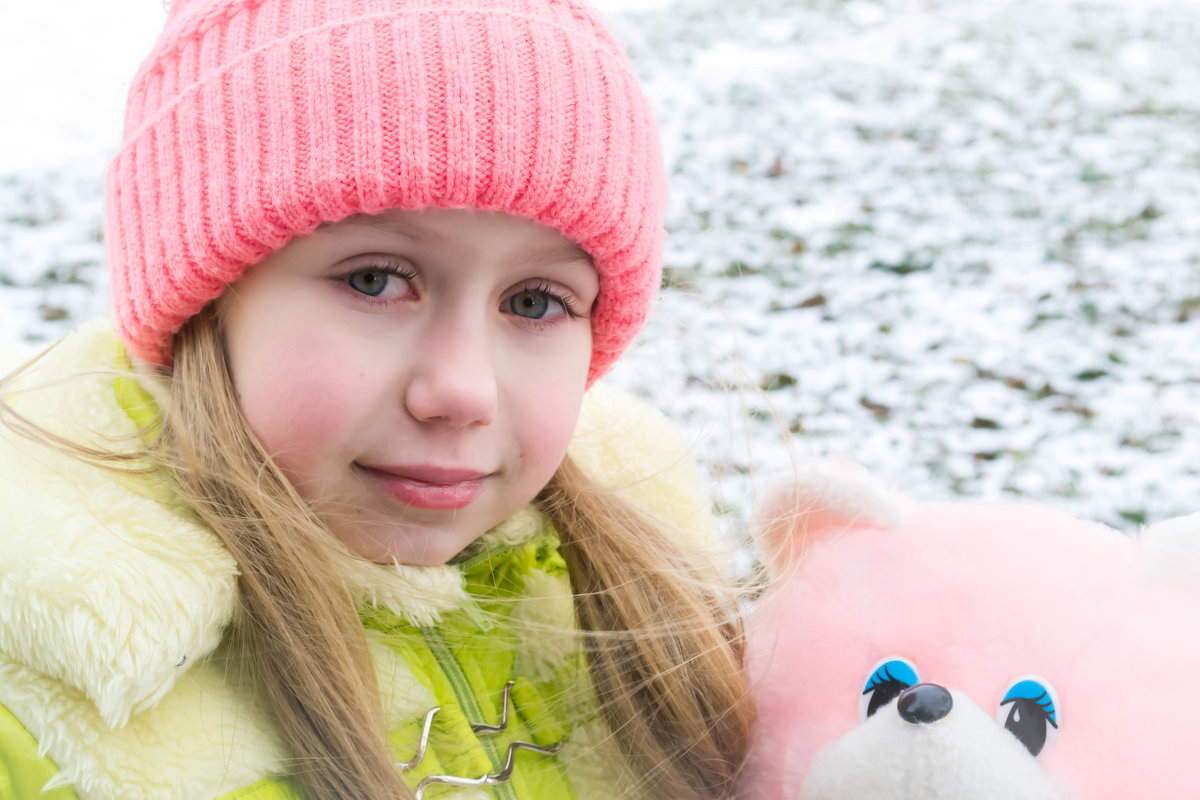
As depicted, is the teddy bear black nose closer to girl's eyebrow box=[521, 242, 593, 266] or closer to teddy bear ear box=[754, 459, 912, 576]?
teddy bear ear box=[754, 459, 912, 576]

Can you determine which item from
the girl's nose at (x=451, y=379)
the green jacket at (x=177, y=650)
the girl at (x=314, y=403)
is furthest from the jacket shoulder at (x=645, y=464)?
the girl's nose at (x=451, y=379)

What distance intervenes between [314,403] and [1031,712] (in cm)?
81

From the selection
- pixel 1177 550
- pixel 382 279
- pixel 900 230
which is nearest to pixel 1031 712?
pixel 1177 550

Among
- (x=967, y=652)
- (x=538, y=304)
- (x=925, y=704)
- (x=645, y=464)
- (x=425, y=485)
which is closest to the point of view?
(x=925, y=704)

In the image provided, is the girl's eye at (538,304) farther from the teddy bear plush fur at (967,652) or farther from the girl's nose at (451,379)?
the teddy bear plush fur at (967,652)

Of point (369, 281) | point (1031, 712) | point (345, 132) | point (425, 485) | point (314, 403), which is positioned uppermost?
point (345, 132)

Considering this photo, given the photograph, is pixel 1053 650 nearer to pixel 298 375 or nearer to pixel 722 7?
pixel 298 375

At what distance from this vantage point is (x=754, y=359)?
12.1 ft

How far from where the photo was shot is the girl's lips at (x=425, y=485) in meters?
1.29

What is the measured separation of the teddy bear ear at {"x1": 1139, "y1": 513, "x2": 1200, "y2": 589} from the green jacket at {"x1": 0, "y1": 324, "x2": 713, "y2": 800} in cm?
72

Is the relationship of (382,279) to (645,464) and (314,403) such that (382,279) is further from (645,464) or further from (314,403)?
(645,464)

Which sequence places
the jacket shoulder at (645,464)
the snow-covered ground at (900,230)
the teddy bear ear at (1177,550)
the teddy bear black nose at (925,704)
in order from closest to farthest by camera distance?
the teddy bear black nose at (925,704), the teddy bear ear at (1177,550), the jacket shoulder at (645,464), the snow-covered ground at (900,230)

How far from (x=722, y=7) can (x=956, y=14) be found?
5.48 ft

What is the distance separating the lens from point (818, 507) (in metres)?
1.34
